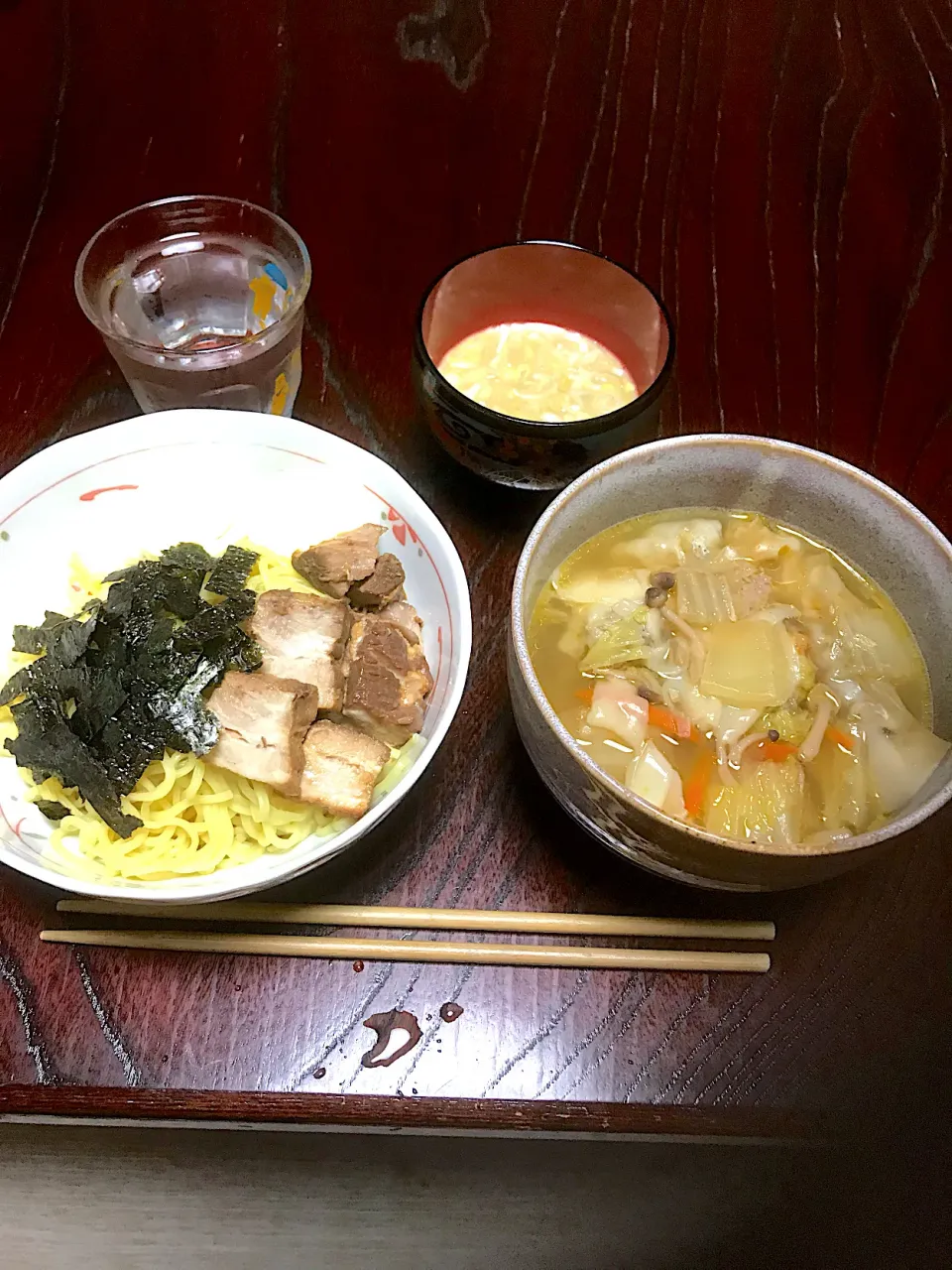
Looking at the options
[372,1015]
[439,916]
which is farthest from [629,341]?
[372,1015]

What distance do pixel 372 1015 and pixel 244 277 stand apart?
1391 millimetres

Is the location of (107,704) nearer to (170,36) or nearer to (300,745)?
(300,745)

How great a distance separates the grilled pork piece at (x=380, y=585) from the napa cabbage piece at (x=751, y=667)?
1.66 ft

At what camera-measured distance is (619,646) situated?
1.32 m

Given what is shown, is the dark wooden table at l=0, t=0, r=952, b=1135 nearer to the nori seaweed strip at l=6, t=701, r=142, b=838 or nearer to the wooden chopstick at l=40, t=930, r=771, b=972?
the wooden chopstick at l=40, t=930, r=771, b=972

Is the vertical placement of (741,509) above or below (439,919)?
above

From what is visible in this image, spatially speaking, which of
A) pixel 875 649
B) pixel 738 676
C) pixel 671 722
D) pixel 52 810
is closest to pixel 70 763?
pixel 52 810

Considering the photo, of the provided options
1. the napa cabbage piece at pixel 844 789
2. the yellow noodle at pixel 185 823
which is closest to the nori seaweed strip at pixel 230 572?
the yellow noodle at pixel 185 823

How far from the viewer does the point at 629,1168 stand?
1.81 metres

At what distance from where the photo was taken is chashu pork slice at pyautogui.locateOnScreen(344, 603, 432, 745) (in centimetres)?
134

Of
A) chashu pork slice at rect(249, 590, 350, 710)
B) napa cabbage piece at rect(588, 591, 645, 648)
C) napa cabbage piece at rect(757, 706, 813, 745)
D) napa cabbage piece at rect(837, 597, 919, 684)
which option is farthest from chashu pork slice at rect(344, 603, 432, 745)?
napa cabbage piece at rect(837, 597, 919, 684)

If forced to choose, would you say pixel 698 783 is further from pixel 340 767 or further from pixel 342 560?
pixel 342 560

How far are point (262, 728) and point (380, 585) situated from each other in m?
0.32

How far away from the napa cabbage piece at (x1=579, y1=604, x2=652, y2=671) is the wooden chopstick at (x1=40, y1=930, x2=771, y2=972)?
0.40 metres
